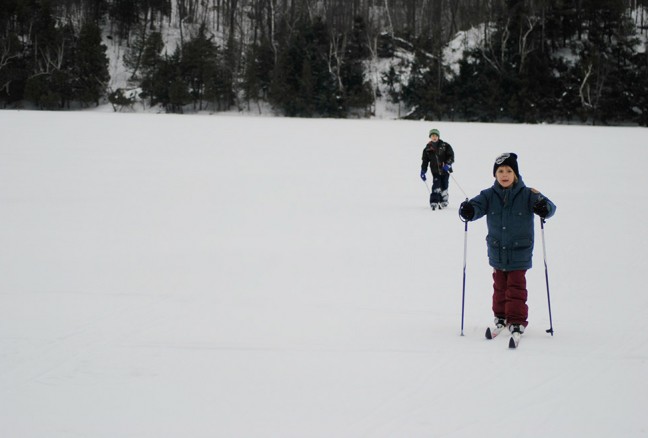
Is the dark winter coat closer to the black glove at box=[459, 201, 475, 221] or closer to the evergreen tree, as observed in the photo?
the black glove at box=[459, 201, 475, 221]

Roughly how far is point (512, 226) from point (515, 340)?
93 centimetres

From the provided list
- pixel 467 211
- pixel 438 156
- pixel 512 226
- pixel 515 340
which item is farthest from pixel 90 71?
pixel 515 340

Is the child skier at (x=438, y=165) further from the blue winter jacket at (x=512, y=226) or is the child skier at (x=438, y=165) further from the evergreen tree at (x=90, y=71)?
the evergreen tree at (x=90, y=71)

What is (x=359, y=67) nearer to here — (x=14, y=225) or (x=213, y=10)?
(x=213, y=10)

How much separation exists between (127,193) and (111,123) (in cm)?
1940

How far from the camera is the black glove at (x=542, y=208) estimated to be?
552 cm

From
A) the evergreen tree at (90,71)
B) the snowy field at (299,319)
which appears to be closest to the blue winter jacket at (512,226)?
the snowy field at (299,319)

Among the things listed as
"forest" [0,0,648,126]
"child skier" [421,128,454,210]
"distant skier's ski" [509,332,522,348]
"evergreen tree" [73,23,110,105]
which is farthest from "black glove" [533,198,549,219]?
"evergreen tree" [73,23,110,105]

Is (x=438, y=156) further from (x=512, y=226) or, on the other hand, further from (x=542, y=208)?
(x=542, y=208)

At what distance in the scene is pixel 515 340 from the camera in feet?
18.1

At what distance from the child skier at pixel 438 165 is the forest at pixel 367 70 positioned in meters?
37.8

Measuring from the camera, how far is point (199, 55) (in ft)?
185

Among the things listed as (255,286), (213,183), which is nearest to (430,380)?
(255,286)

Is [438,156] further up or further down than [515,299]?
further up
